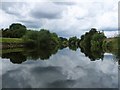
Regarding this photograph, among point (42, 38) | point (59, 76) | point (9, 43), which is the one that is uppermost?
point (42, 38)

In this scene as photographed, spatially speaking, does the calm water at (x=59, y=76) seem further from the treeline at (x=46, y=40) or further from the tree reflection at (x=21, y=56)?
the treeline at (x=46, y=40)

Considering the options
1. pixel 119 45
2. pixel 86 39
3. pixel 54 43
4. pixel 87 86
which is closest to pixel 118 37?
pixel 119 45

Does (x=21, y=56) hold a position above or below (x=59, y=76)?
below

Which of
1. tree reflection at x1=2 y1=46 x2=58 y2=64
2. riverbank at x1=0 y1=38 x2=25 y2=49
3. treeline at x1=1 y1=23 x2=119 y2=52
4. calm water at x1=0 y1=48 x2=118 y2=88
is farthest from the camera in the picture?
treeline at x1=1 y1=23 x2=119 y2=52

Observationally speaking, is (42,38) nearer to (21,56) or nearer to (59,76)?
(21,56)

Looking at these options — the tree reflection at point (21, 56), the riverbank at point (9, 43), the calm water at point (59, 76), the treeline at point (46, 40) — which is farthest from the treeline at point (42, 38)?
the calm water at point (59, 76)

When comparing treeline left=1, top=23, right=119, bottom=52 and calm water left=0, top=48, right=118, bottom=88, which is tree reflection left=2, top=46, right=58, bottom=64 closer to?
calm water left=0, top=48, right=118, bottom=88

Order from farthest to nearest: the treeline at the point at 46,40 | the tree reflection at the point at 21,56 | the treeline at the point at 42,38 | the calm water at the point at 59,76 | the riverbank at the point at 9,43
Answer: the treeline at the point at 42,38 → the treeline at the point at 46,40 → the riverbank at the point at 9,43 → the tree reflection at the point at 21,56 → the calm water at the point at 59,76

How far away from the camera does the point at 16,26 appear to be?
138m

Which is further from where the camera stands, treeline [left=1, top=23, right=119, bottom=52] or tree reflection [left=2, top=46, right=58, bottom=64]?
treeline [left=1, top=23, right=119, bottom=52]

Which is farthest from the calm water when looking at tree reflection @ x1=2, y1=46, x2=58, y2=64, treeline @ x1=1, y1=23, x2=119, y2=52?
treeline @ x1=1, y1=23, x2=119, y2=52

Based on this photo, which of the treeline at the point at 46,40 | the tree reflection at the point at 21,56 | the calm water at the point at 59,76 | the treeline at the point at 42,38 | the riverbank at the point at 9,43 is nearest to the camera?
the calm water at the point at 59,76

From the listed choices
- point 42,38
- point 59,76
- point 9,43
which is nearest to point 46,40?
point 42,38

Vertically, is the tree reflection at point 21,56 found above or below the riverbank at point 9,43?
below
